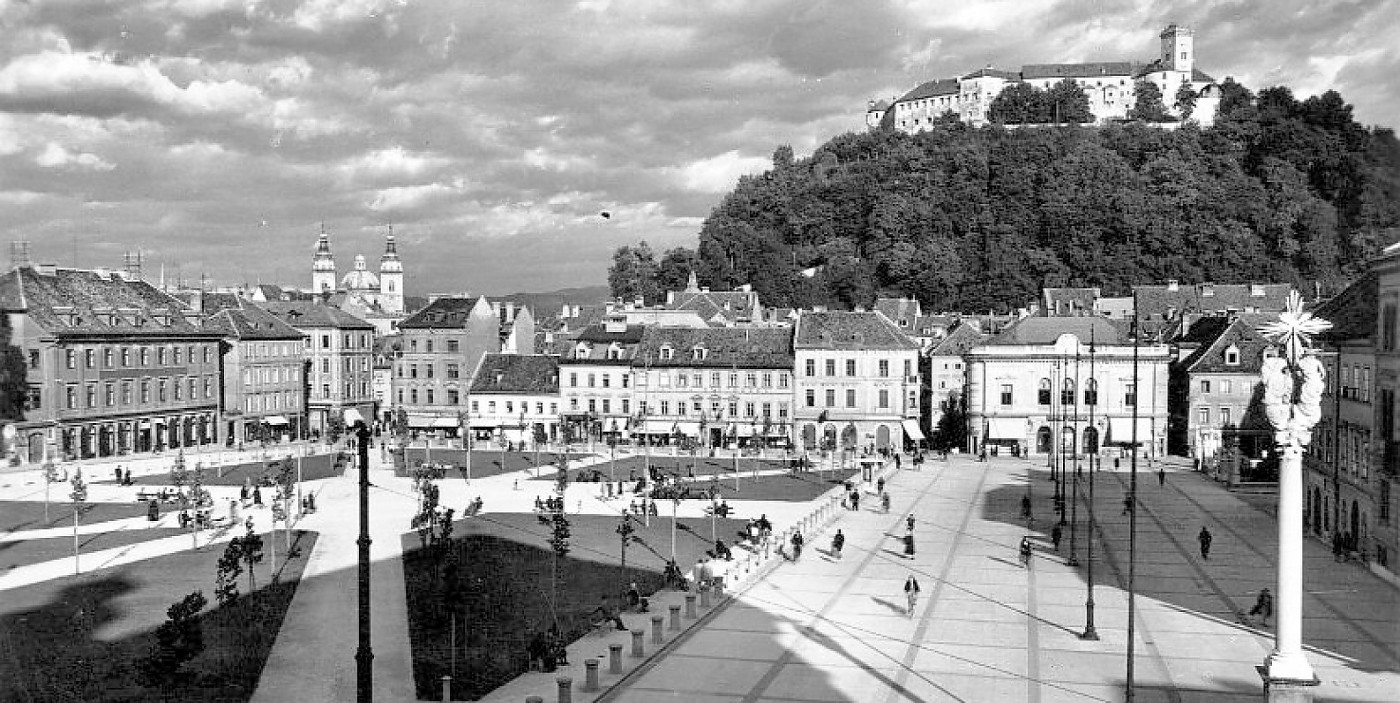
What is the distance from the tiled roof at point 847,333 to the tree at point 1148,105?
92.9m

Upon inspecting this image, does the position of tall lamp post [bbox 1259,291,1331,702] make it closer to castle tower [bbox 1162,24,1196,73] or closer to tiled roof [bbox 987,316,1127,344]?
tiled roof [bbox 987,316,1127,344]

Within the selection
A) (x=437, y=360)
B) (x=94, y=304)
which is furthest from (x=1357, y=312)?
(x=94, y=304)

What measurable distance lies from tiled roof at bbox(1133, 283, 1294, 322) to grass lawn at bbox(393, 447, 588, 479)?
49.2 m

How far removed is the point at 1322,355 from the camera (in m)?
45.1

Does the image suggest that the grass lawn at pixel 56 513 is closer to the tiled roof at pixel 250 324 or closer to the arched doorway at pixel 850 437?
the tiled roof at pixel 250 324

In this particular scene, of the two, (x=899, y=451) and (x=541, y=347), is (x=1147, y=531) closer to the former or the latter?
(x=899, y=451)

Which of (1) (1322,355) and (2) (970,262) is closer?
(1) (1322,355)

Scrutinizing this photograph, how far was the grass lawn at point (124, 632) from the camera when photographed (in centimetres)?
2373

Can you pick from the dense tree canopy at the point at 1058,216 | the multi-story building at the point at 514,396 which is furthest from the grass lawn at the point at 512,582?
the dense tree canopy at the point at 1058,216

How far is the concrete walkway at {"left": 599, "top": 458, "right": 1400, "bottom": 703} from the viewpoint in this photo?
2470 centimetres

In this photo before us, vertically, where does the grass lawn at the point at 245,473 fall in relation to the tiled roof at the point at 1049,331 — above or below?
below

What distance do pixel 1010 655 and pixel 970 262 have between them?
102524mm

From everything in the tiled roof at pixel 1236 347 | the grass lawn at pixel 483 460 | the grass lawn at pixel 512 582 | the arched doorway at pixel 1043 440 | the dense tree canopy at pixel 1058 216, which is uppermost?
the dense tree canopy at pixel 1058 216

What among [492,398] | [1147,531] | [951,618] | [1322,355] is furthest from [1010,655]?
[492,398]
